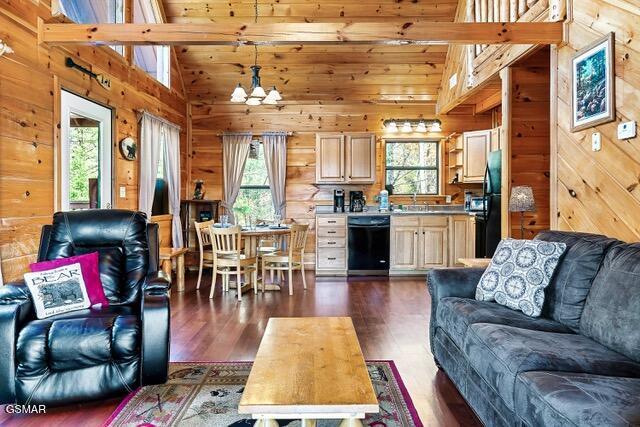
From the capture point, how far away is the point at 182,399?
7.69 feet

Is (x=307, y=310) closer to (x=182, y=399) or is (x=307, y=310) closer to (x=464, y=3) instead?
(x=182, y=399)

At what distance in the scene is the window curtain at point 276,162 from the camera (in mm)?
6941

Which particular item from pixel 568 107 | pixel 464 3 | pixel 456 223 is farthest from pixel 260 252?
pixel 464 3

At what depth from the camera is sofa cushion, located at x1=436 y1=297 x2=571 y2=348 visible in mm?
2232

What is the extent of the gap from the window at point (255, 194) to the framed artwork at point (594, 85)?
4786mm

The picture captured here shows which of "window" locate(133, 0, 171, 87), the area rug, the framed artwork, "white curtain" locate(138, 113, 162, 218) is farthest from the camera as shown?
"window" locate(133, 0, 171, 87)

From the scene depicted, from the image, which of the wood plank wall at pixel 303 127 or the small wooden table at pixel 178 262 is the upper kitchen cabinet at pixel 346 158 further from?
the small wooden table at pixel 178 262

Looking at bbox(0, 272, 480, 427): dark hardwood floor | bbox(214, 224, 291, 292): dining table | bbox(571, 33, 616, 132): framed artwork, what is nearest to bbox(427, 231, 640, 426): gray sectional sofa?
bbox(0, 272, 480, 427): dark hardwood floor

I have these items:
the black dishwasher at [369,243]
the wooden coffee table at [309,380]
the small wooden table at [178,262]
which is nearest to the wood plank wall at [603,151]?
the wooden coffee table at [309,380]

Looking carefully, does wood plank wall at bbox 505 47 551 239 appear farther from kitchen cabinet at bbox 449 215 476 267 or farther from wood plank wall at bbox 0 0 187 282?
wood plank wall at bbox 0 0 187 282

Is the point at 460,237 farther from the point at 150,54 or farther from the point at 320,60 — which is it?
the point at 150,54

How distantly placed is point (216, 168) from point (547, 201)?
4.90 meters

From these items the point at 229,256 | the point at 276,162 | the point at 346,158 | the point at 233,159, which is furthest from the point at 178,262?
the point at 346,158

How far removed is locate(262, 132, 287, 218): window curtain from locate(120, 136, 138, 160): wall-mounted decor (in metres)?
2.31
